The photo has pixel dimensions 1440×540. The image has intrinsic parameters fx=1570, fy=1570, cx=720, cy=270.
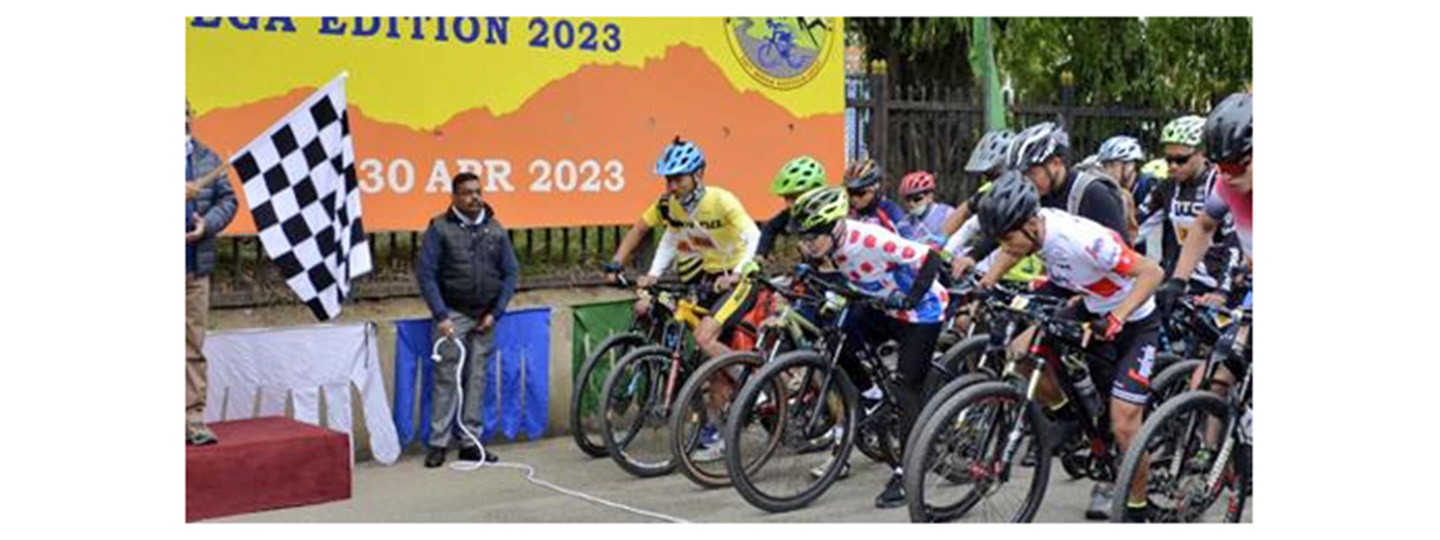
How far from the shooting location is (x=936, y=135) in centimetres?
1291

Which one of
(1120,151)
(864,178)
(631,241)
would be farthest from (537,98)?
(1120,151)

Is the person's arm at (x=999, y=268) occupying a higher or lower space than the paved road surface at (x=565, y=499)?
higher

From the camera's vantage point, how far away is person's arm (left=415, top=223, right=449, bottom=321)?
334 inches

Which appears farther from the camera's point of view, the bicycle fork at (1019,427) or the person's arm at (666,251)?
the person's arm at (666,251)

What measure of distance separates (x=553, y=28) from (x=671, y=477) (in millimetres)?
3004

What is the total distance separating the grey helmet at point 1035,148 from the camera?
7.67m

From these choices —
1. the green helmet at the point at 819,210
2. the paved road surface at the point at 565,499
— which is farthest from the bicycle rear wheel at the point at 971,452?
the green helmet at the point at 819,210

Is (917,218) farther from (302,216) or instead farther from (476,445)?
(302,216)

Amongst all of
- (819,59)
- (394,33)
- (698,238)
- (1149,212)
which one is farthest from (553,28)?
(1149,212)

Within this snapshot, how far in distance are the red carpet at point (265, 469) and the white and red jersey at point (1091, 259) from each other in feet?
11.2

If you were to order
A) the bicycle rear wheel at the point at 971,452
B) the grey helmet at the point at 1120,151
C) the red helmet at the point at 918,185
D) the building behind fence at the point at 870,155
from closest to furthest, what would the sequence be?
the bicycle rear wheel at the point at 971,452 < the building behind fence at the point at 870,155 < the red helmet at the point at 918,185 < the grey helmet at the point at 1120,151

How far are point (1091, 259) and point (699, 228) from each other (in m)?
2.93

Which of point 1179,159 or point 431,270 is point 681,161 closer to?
point 431,270

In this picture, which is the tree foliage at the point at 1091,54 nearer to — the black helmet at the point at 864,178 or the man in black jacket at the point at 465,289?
the black helmet at the point at 864,178
